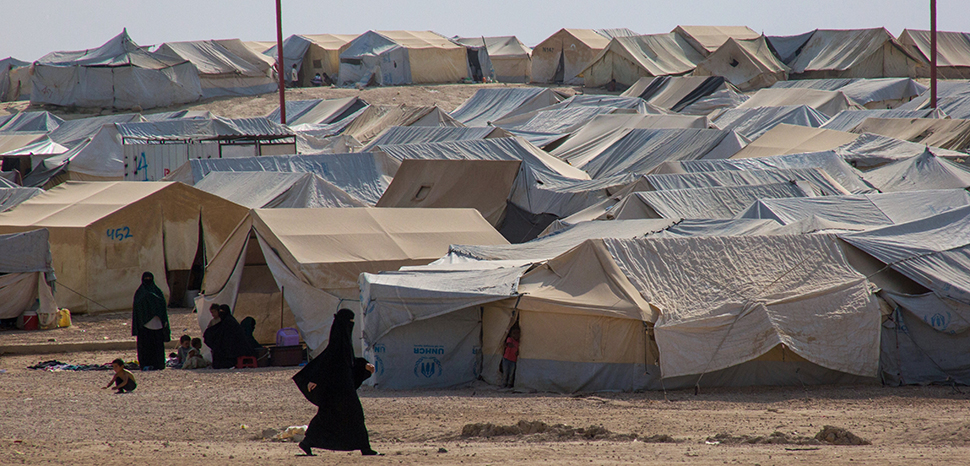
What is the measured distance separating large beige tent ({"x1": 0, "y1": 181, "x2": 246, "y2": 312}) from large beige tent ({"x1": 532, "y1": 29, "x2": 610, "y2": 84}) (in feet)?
102

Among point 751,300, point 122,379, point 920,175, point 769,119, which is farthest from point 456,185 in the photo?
point 769,119

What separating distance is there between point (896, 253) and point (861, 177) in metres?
8.47

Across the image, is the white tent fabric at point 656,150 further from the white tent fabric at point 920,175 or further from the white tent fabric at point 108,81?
the white tent fabric at point 108,81

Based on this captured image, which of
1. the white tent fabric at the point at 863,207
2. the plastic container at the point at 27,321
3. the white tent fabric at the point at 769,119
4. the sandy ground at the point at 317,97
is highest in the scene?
the sandy ground at the point at 317,97

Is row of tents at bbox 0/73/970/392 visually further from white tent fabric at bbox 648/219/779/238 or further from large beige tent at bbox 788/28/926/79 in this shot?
large beige tent at bbox 788/28/926/79

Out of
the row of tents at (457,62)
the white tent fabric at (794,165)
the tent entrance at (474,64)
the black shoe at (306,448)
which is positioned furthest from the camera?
the tent entrance at (474,64)

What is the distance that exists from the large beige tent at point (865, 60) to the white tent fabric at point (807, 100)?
721cm

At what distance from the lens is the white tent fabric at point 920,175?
17828 millimetres

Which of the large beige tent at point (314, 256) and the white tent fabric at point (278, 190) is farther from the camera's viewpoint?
the white tent fabric at point (278, 190)

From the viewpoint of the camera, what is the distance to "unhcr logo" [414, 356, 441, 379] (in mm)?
10695

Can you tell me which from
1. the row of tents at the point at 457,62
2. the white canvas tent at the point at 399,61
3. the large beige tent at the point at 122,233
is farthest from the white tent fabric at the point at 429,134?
the white canvas tent at the point at 399,61

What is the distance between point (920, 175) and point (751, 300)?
9899 mm

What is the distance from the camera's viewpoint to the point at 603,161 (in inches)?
917

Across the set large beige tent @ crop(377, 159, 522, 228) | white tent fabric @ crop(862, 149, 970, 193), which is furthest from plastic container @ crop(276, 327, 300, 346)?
white tent fabric @ crop(862, 149, 970, 193)
